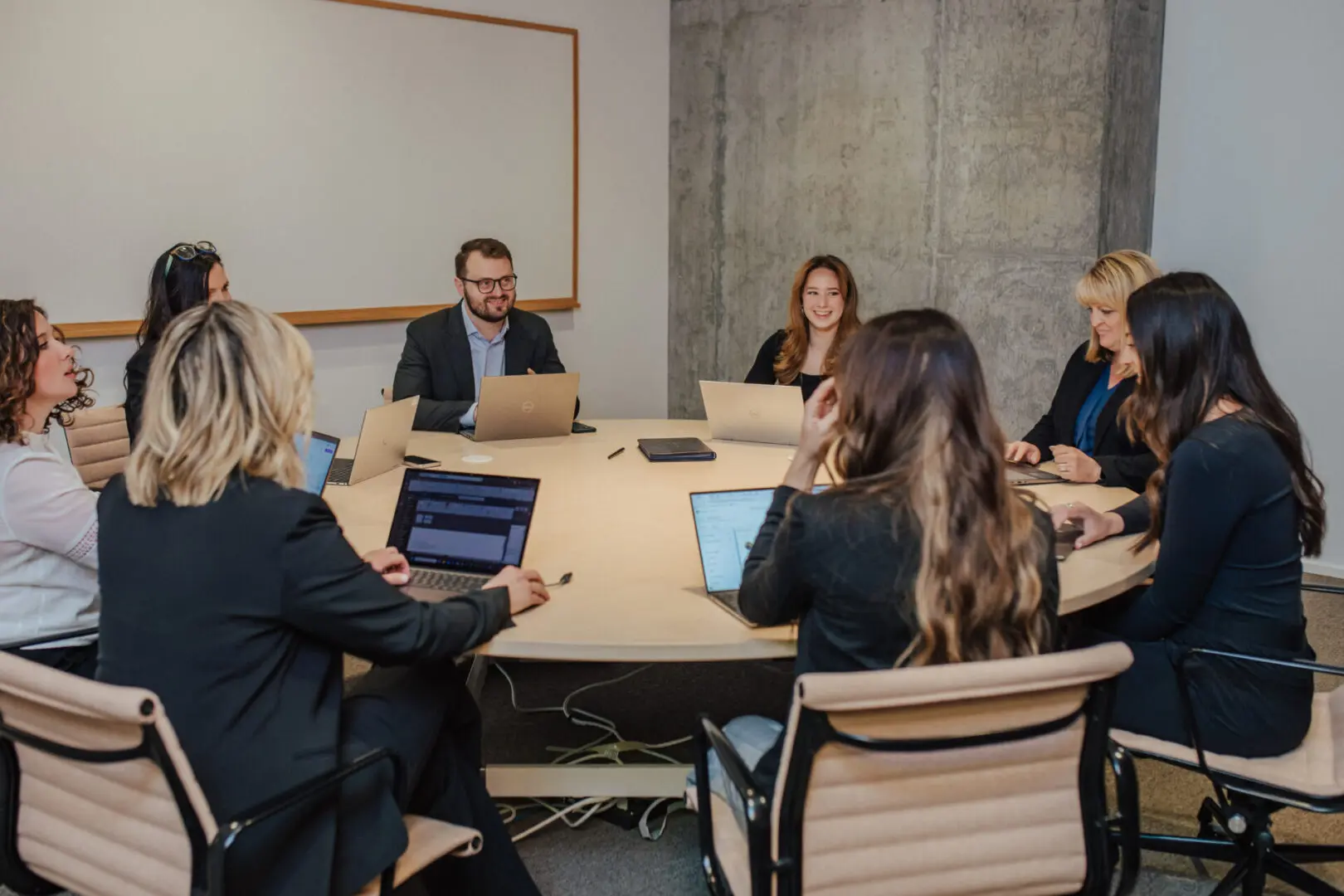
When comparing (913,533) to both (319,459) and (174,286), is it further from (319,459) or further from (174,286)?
(174,286)

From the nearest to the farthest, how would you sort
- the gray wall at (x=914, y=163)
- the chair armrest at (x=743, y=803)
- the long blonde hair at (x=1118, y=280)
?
1. the chair armrest at (x=743, y=803)
2. the long blonde hair at (x=1118, y=280)
3. the gray wall at (x=914, y=163)

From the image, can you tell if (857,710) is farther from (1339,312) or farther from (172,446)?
(1339,312)

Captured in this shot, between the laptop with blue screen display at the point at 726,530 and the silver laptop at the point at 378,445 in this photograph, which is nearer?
the laptop with blue screen display at the point at 726,530

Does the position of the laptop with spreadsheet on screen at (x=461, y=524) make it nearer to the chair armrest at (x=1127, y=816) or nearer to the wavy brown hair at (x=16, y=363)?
the wavy brown hair at (x=16, y=363)

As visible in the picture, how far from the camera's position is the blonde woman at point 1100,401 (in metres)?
3.42

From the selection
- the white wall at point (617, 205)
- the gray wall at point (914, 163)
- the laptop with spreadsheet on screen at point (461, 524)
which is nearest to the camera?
the laptop with spreadsheet on screen at point (461, 524)

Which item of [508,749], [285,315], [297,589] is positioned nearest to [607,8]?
[285,315]

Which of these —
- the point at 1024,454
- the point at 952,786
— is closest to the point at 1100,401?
the point at 1024,454

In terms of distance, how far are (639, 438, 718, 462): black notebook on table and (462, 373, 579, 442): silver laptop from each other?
1.04 ft

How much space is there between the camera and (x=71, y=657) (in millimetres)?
2479

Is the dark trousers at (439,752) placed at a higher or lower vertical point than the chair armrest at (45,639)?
lower

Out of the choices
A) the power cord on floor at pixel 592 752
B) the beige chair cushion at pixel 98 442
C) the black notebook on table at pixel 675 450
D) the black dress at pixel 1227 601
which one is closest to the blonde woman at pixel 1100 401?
the black notebook on table at pixel 675 450

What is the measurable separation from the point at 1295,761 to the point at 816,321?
2.52m

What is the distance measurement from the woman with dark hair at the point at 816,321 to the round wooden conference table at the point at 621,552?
0.51 m
